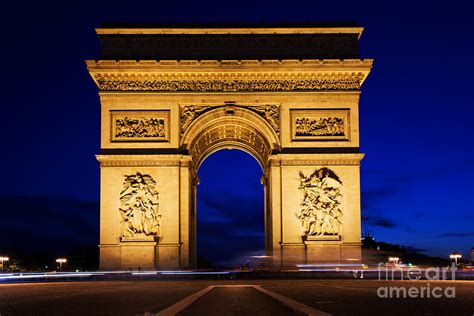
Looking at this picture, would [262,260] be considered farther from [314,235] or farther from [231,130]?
[231,130]

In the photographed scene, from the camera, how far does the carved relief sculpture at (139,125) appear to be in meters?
36.3

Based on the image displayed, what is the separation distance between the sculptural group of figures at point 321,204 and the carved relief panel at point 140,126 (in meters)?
7.34

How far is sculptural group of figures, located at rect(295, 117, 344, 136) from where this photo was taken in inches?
1436

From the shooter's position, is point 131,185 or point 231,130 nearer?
point 131,185

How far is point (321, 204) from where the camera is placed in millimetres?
35719

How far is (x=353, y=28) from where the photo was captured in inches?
1449

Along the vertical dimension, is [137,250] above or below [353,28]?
below

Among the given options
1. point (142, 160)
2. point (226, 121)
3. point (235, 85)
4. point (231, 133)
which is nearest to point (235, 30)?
point (235, 85)

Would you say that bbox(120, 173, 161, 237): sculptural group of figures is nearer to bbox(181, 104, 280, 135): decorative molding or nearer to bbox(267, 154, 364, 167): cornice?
bbox(181, 104, 280, 135): decorative molding

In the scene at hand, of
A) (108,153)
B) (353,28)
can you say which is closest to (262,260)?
(108,153)

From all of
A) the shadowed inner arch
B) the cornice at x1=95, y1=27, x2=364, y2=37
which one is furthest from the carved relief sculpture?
the cornice at x1=95, y1=27, x2=364, y2=37

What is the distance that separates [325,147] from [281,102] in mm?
3135

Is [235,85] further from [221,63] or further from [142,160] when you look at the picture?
[142,160]

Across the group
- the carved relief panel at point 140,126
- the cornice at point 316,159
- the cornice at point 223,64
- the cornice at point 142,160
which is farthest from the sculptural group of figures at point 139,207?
the cornice at point 316,159
